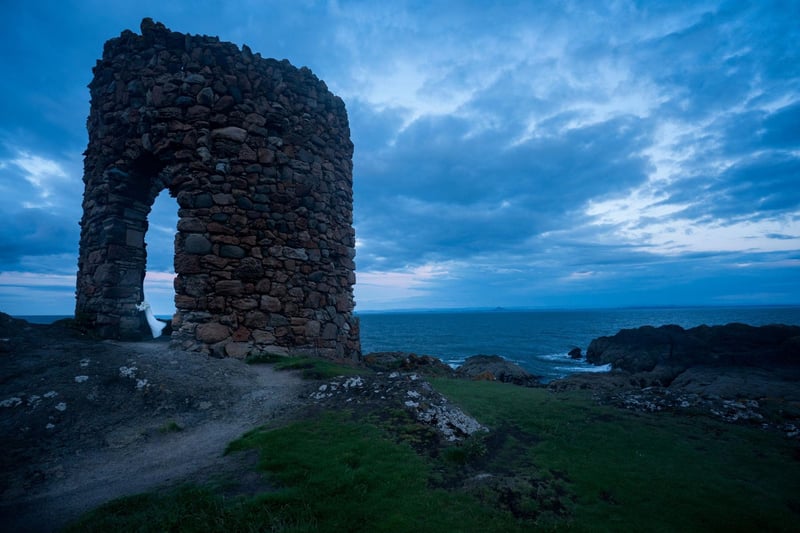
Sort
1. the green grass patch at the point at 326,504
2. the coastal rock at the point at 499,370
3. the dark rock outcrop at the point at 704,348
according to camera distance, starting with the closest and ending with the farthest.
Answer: the green grass patch at the point at 326,504 < the coastal rock at the point at 499,370 < the dark rock outcrop at the point at 704,348

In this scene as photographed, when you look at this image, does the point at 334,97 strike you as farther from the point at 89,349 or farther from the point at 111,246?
the point at 89,349

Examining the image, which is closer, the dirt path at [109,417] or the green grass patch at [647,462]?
the green grass patch at [647,462]

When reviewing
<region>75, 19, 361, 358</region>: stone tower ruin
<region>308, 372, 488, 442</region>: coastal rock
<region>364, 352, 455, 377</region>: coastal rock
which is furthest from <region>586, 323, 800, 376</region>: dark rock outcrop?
<region>75, 19, 361, 358</region>: stone tower ruin

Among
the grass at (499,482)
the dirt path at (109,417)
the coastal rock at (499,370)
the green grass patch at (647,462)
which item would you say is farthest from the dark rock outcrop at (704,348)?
the dirt path at (109,417)

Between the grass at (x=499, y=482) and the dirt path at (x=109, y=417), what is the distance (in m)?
0.73

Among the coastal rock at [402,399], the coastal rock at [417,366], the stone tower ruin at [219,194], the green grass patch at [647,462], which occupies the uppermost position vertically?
the stone tower ruin at [219,194]

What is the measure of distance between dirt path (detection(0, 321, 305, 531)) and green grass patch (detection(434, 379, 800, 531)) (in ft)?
12.8

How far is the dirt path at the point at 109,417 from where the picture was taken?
4316mm

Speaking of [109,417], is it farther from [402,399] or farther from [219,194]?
[219,194]

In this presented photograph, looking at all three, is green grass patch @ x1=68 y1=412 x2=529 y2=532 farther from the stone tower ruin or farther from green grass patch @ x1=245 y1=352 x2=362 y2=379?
the stone tower ruin

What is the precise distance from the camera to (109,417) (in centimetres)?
611

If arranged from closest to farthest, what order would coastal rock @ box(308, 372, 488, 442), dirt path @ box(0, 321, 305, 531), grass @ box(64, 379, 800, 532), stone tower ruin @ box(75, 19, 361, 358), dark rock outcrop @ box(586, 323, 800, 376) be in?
grass @ box(64, 379, 800, 532) < dirt path @ box(0, 321, 305, 531) < coastal rock @ box(308, 372, 488, 442) < stone tower ruin @ box(75, 19, 361, 358) < dark rock outcrop @ box(586, 323, 800, 376)

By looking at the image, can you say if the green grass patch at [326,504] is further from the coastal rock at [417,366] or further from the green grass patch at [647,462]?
the coastal rock at [417,366]

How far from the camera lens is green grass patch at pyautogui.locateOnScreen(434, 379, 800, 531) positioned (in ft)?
12.2
